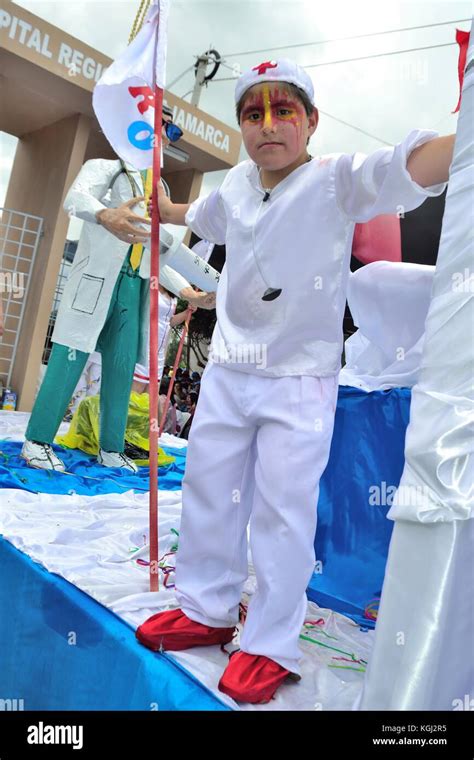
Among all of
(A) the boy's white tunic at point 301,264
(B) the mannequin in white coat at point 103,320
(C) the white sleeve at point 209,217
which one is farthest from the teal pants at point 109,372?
(A) the boy's white tunic at point 301,264

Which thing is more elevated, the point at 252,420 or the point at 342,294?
the point at 342,294

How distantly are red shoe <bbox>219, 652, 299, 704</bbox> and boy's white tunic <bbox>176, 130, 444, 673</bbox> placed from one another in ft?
0.06

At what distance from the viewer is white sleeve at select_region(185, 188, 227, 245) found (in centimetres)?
145

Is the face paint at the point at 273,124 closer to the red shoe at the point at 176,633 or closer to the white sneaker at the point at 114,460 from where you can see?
the red shoe at the point at 176,633

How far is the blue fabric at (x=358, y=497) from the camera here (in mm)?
1509

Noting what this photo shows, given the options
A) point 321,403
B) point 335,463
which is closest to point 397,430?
point 335,463

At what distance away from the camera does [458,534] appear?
0.86m

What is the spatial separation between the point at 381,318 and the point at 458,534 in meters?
0.81

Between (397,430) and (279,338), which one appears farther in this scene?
(397,430)

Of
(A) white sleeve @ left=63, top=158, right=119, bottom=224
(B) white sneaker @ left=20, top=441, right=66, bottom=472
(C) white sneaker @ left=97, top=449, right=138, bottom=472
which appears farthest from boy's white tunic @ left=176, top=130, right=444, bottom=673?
(C) white sneaker @ left=97, top=449, right=138, bottom=472

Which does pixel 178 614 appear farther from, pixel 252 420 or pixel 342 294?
pixel 342 294

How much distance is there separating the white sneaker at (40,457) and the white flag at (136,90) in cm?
151

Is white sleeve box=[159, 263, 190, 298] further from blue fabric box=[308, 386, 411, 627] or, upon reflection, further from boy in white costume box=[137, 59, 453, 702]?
boy in white costume box=[137, 59, 453, 702]

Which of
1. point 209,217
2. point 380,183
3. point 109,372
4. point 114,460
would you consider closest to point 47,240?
point 109,372
